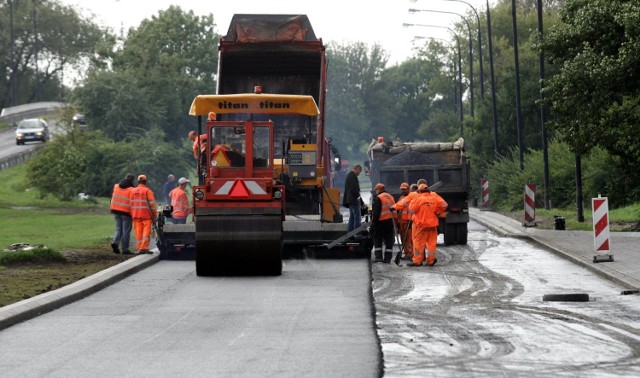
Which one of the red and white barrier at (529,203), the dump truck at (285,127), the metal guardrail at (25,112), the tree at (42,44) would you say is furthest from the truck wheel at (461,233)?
the tree at (42,44)

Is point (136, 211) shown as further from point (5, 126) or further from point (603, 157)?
point (5, 126)

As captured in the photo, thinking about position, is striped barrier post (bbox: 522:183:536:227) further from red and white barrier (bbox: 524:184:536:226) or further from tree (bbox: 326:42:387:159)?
tree (bbox: 326:42:387:159)

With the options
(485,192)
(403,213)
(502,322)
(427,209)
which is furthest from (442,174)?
(485,192)

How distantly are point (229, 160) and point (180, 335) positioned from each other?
965cm

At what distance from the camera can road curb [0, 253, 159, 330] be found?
15.6m

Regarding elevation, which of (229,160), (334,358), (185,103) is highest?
(185,103)

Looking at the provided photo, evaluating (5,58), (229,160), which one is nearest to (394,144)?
(229,160)

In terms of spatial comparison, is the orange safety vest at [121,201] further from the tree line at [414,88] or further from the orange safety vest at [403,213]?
the tree line at [414,88]

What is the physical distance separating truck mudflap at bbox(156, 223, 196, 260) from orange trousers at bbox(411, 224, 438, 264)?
417 cm

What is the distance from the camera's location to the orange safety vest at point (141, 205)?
26859 mm

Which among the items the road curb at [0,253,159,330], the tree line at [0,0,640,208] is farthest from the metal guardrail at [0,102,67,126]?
the road curb at [0,253,159,330]

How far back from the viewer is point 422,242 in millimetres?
24812

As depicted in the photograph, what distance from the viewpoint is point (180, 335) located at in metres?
14.1

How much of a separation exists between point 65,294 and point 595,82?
55.5 ft
